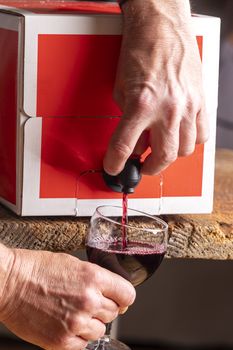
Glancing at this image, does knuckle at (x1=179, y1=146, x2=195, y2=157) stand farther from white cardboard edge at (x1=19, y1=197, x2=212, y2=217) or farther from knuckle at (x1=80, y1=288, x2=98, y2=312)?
knuckle at (x1=80, y1=288, x2=98, y2=312)

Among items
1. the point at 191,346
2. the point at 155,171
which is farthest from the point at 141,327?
the point at 155,171

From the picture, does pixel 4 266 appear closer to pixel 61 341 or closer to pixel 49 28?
pixel 61 341

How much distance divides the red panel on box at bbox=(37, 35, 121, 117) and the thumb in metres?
0.06

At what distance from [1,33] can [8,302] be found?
0.46 m

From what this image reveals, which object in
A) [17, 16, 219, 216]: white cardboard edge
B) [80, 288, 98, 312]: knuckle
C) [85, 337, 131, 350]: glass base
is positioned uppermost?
[17, 16, 219, 216]: white cardboard edge

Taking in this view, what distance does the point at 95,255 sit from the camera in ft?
4.53

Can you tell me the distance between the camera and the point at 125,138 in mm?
1480

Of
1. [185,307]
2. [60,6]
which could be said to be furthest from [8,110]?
[185,307]

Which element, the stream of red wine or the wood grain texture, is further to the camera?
the wood grain texture

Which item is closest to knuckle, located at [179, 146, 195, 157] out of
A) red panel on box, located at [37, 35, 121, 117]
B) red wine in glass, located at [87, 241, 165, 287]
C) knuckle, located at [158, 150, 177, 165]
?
knuckle, located at [158, 150, 177, 165]

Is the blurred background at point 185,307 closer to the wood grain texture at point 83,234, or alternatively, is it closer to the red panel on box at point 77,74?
the wood grain texture at point 83,234

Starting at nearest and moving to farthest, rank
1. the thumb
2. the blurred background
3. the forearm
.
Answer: the forearm
the thumb
the blurred background

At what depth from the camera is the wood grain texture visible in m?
1.55

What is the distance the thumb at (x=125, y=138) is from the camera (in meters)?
1.48
